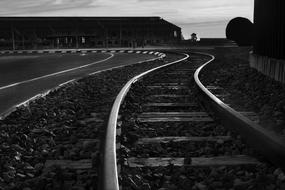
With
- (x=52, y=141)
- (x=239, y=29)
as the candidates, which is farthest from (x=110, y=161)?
(x=239, y=29)

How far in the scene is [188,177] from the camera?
3.99m

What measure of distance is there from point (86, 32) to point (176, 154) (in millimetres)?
68326

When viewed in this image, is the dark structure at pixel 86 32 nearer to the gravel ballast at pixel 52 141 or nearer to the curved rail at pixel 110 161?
the gravel ballast at pixel 52 141

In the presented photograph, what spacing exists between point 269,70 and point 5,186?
842cm

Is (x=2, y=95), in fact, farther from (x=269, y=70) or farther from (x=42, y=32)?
(x=42, y=32)

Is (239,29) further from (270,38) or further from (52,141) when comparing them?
(52,141)

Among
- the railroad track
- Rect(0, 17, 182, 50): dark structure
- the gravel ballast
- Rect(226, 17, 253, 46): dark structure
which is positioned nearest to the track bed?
the railroad track

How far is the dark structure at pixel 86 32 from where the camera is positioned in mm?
68812

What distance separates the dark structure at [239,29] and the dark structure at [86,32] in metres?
52.3

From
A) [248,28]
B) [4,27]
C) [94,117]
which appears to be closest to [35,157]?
[94,117]

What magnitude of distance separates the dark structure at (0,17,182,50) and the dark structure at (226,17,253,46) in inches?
2061

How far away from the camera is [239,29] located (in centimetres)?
1598

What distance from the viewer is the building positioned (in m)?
10.2

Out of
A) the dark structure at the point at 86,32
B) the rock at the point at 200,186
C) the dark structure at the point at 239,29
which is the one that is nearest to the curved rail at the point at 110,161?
the rock at the point at 200,186
